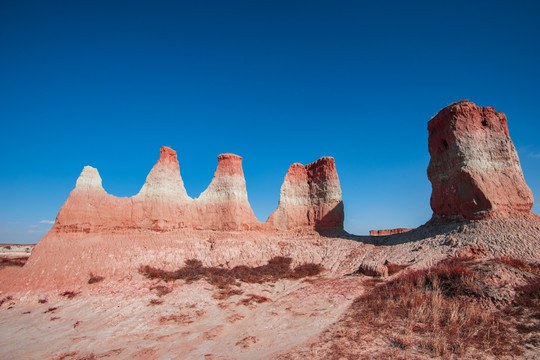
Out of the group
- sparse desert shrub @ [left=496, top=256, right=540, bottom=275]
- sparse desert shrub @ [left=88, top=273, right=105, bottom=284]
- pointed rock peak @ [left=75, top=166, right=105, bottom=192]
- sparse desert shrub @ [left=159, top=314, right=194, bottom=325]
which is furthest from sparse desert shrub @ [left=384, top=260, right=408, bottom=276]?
pointed rock peak @ [left=75, top=166, right=105, bottom=192]

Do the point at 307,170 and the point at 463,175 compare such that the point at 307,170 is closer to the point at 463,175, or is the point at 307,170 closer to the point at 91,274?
the point at 463,175

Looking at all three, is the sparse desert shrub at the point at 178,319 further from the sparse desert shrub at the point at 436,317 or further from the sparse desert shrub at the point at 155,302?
the sparse desert shrub at the point at 436,317

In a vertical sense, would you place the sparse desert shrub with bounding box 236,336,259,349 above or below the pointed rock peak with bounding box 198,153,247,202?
below

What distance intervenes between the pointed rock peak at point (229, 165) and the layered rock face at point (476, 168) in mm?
18381

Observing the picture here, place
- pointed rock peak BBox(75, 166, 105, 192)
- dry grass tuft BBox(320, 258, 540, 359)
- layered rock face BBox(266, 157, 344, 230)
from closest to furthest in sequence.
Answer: dry grass tuft BBox(320, 258, 540, 359), pointed rock peak BBox(75, 166, 105, 192), layered rock face BBox(266, 157, 344, 230)

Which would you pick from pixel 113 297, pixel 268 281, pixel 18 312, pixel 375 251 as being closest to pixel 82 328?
pixel 113 297

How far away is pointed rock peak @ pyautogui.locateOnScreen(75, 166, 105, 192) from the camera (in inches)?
871

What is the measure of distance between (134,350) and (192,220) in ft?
56.7

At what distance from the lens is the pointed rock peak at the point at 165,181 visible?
24.5 m

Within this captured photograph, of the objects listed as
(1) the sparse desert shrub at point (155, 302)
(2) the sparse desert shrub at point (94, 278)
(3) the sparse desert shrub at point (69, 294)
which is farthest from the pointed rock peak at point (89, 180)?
(1) the sparse desert shrub at point (155, 302)

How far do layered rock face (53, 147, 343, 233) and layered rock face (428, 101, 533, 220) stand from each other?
10.4 meters

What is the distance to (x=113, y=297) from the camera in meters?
14.9

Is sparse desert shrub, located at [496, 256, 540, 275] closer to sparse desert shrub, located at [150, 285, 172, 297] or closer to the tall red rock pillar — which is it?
sparse desert shrub, located at [150, 285, 172, 297]

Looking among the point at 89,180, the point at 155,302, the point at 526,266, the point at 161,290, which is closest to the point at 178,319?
→ the point at 155,302
